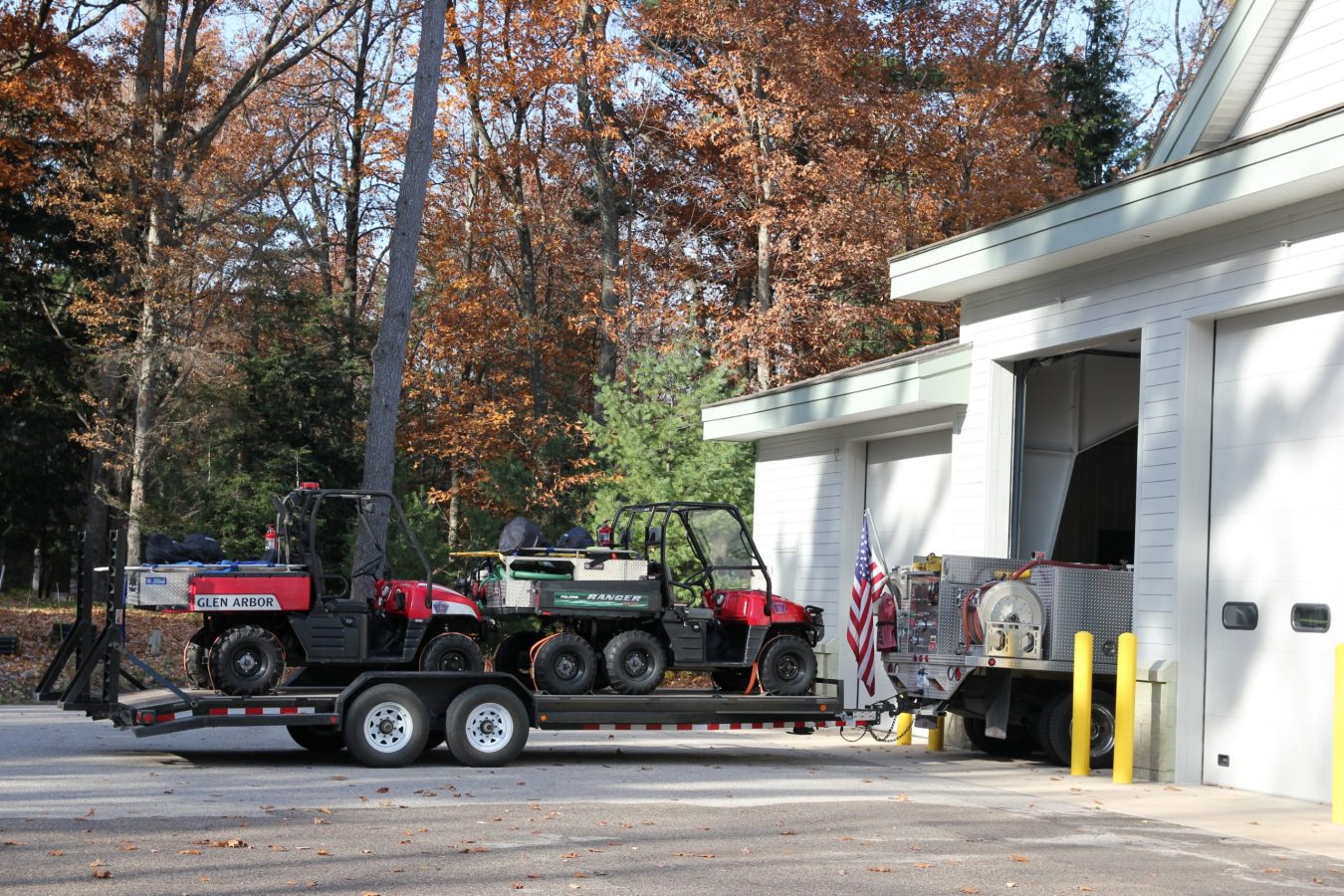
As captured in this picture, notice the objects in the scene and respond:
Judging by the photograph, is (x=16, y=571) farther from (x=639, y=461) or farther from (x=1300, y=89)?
(x=1300, y=89)

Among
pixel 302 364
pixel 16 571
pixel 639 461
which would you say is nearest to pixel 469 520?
pixel 639 461

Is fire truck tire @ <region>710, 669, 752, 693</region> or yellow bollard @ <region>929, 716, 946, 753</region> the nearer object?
fire truck tire @ <region>710, 669, 752, 693</region>

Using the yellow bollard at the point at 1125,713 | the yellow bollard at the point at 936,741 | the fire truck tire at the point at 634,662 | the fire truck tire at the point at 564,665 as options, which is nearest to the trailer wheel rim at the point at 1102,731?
the yellow bollard at the point at 1125,713

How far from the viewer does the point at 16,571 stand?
58.6 meters

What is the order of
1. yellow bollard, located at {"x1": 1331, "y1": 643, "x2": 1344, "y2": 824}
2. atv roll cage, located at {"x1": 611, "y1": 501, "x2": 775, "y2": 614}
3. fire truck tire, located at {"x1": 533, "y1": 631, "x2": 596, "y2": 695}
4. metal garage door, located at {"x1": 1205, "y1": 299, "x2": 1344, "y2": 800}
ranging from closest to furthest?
yellow bollard, located at {"x1": 1331, "y1": 643, "x2": 1344, "y2": 824} < metal garage door, located at {"x1": 1205, "y1": 299, "x2": 1344, "y2": 800} < fire truck tire, located at {"x1": 533, "y1": 631, "x2": 596, "y2": 695} < atv roll cage, located at {"x1": 611, "y1": 501, "x2": 775, "y2": 614}

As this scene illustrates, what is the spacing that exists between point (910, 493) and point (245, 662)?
365 inches

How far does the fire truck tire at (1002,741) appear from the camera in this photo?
15.9 meters

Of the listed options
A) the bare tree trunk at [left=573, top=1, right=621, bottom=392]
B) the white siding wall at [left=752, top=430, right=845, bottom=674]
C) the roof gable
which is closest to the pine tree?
the bare tree trunk at [left=573, top=1, right=621, bottom=392]

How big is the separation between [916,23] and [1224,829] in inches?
1002

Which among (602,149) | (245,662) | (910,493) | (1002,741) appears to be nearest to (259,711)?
(245,662)

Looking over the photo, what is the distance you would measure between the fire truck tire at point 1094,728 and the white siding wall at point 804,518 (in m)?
5.43

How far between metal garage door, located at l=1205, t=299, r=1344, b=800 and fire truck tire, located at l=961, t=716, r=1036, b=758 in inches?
93.3

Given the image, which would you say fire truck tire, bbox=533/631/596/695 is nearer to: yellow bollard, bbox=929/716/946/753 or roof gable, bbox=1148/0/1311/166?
yellow bollard, bbox=929/716/946/753

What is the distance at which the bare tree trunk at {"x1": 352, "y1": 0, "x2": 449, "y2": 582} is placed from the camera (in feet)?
69.9
